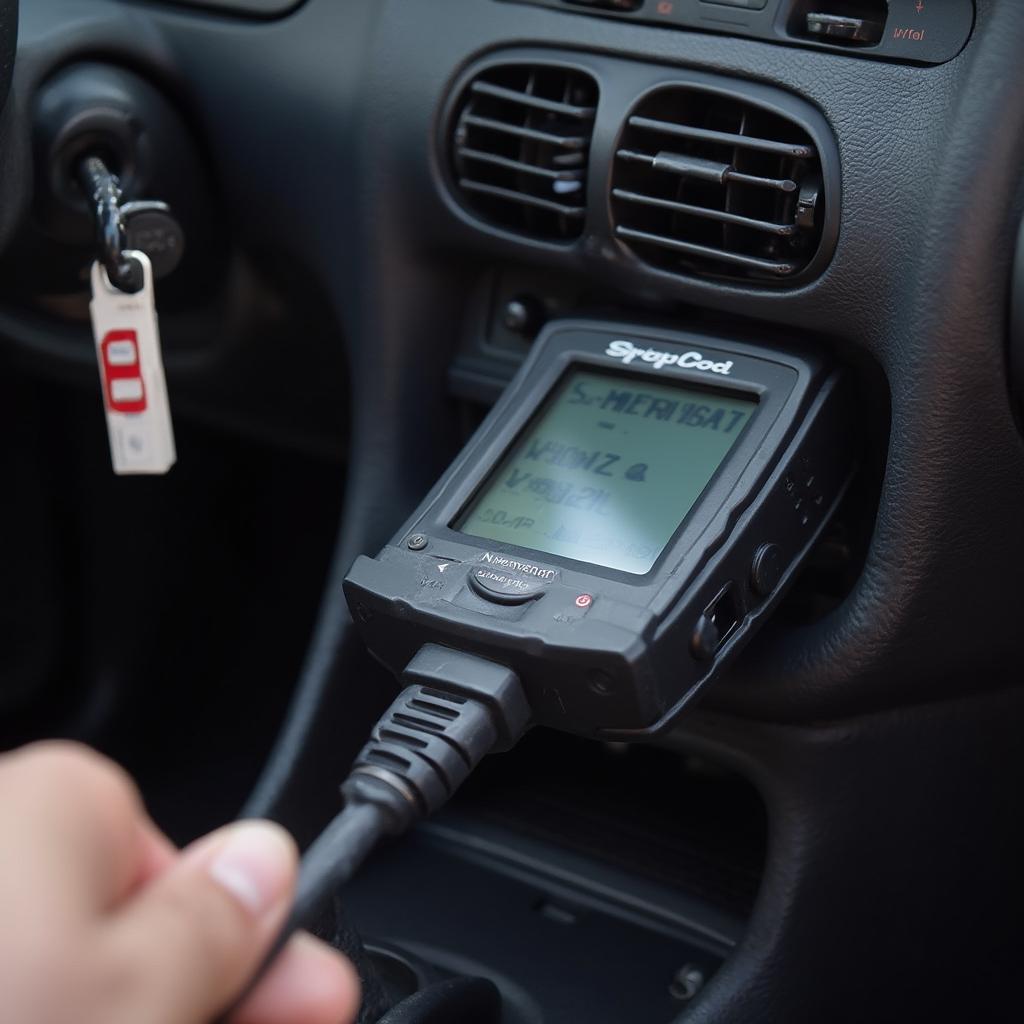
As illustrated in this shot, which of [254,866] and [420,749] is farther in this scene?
[420,749]

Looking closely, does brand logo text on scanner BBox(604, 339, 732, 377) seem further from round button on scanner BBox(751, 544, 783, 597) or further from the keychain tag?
the keychain tag

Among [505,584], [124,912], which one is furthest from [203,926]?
[505,584]

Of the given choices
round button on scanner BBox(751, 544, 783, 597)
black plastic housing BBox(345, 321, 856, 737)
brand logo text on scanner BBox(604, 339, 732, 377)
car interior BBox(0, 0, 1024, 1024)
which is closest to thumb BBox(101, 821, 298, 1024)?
car interior BBox(0, 0, 1024, 1024)

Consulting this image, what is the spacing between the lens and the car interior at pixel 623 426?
90 cm

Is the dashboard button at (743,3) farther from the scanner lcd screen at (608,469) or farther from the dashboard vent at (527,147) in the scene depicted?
the scanner lcd screen at (608,469)

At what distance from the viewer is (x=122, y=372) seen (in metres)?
1.15

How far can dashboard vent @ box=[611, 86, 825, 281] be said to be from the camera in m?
0.96

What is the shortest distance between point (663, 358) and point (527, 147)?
0.19m

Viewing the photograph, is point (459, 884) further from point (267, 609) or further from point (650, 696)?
point (267, 609)

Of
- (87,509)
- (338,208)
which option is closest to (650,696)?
(338,208)

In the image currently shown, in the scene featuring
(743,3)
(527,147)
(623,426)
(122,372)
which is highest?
(743,3)

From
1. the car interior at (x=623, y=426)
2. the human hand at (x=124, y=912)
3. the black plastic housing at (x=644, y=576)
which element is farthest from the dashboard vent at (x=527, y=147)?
the human hand at (x=124, y=912)

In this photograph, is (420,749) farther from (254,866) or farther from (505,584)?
(254,866)

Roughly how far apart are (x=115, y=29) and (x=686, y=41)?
494 mm
